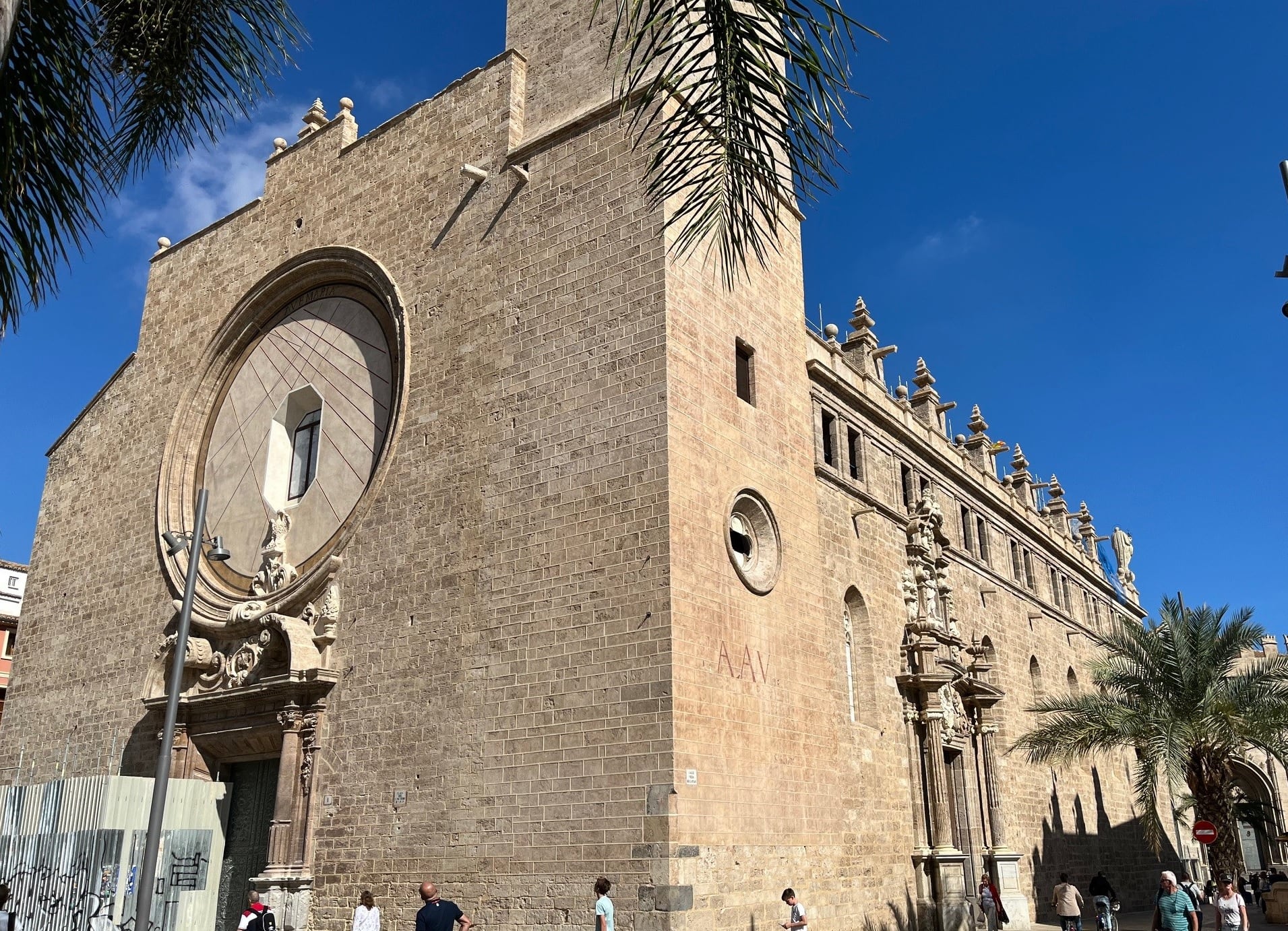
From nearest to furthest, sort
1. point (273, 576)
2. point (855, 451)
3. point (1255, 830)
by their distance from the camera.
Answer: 1. point (273, 576)
2. point (855, 451)
3. point (1255, 830)

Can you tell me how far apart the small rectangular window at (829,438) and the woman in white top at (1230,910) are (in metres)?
8.63

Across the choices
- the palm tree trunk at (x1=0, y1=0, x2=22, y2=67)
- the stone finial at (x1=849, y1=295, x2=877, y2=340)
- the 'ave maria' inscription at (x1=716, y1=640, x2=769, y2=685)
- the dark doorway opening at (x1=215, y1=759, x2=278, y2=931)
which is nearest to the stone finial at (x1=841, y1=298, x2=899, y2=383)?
the stone finial at (x1=849, y1=295, x2=877, y2=340)

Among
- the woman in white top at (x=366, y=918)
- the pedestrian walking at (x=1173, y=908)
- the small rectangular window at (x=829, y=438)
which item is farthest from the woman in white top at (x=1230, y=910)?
the woman in white top at (x=366, y=918)

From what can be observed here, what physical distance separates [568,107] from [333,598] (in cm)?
798

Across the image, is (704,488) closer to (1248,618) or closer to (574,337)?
(574,337)

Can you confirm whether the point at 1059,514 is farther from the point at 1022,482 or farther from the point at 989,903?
the point at 989,903

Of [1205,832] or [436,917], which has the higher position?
[1205,832]

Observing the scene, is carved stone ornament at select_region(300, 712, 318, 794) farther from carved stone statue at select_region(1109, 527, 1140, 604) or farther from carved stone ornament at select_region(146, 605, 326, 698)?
carved stone statue at select_region(1109, 527, 1140, 604)

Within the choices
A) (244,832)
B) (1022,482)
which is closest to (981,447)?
(1022,482)

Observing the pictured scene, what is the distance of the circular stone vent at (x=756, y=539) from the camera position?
581 inches

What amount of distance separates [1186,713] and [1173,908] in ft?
31.1

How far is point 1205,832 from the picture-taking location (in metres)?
16.7

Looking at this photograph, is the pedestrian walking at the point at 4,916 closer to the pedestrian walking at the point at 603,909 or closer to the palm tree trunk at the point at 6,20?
the pedestrian walking at the point at 603,909

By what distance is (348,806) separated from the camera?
48.5 ft
